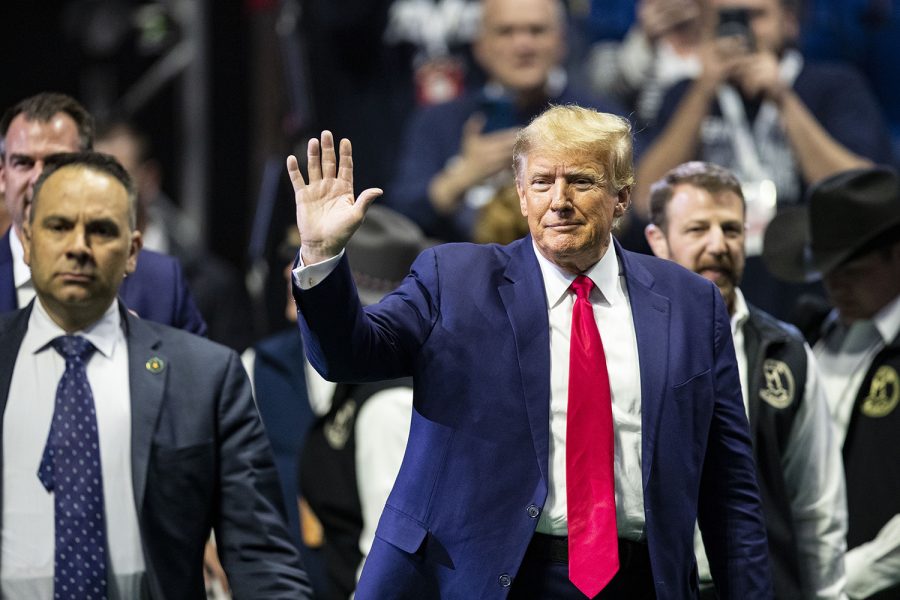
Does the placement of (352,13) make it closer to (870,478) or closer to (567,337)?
(870,478)

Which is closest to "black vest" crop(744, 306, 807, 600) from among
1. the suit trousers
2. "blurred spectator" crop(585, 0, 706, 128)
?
the suit trousers

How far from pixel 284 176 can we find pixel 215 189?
525 mm

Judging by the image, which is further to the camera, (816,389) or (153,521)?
(816,389)

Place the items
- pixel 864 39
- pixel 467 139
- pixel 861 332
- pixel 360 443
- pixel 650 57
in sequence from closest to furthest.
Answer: pixel 360 443
pixel 861 332
pixel 467 139
pixel 864 39
pixel 650 57

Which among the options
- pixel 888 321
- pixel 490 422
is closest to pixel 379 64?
pixel 888 321

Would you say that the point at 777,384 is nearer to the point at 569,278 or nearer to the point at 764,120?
the point at 569,278

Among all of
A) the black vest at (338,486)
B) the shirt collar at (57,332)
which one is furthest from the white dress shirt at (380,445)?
the shirt collar at (57,332)

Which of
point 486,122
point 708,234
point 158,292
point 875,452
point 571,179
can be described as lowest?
point 875,452

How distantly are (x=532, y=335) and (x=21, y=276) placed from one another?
59.9 inches

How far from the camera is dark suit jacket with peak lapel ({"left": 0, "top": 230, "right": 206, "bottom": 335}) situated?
4.06m

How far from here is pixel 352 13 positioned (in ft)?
24.6

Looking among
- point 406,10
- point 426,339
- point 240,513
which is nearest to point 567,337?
point 426,339

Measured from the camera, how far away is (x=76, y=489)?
3381 mm

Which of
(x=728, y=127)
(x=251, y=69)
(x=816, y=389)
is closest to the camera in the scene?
(x=816, y=389)
